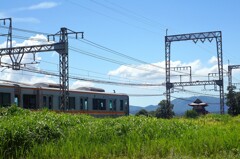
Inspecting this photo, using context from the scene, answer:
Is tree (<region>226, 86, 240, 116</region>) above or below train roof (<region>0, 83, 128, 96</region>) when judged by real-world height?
below

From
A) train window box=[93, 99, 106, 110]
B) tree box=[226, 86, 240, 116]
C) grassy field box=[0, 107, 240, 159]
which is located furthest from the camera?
tree box=[226, 86, 240, 116]

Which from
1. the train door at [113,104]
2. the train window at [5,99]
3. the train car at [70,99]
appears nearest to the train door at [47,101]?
the train car at [70,99]

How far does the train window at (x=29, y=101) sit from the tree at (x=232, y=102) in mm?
36974

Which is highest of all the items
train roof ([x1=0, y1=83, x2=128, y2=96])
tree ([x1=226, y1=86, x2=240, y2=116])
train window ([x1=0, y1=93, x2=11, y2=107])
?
train roof ([x1=0, y1=83, x2=128, y2=96])

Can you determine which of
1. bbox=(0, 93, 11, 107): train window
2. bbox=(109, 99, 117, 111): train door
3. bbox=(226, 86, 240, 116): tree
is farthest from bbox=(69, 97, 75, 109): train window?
bbox=(226, 86, 240, 116): tree

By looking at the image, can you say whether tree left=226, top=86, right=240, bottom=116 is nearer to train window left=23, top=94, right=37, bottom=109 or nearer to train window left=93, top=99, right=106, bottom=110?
train window left=93, top=99, right=106, bottom=110

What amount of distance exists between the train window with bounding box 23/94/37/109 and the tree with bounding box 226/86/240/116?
121 feet

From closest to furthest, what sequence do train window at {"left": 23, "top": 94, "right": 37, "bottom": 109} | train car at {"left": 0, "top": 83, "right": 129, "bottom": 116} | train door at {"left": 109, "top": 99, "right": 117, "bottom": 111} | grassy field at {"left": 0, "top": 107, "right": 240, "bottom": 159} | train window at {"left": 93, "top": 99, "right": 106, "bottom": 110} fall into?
grassy field at {"left": 0, "top": 107, "right": 240, "bottom": 159} → train car at {"left": 0, "top": 83, "right": 129, "bottom": 116} → train window at {"left": 23, "top": 94, "right": 37, "bottom": 109} → train window at {"left": 93, "top": 99, "right": 106, "bottom": 110} → train door at {"left": 109, "top": 99, "right": 117, "bottom": 111}

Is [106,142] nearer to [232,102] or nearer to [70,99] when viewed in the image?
[70,99]

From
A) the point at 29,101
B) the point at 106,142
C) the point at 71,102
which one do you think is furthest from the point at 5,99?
the point at 106,142

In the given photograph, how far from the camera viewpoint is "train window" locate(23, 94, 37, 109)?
27.0 metres

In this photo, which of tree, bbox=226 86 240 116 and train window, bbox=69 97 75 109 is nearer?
train window, bbox=69 97 75 109

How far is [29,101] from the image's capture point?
2734 centimetres

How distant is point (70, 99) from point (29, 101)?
16.6 ft
